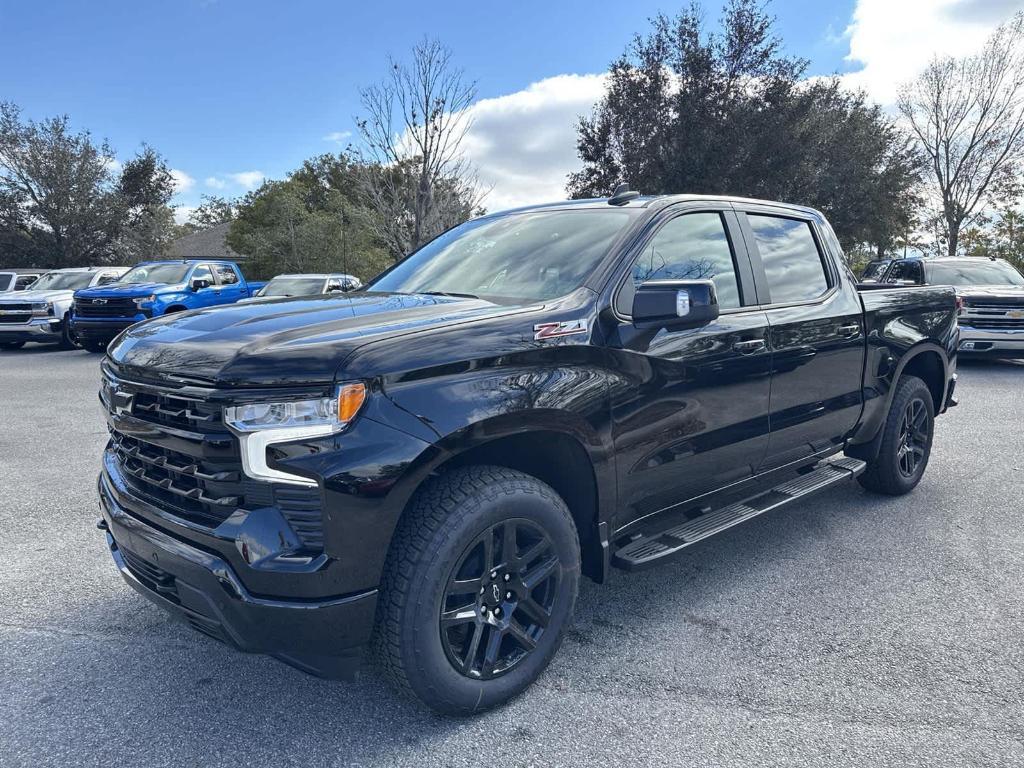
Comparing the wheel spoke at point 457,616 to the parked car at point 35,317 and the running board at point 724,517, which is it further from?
the parked car at point 35,317

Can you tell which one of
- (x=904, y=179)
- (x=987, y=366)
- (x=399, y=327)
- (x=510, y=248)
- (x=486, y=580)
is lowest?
(x=987, y=366)

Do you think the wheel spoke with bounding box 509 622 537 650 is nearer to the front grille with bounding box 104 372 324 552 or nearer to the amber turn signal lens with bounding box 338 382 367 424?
the front grille with bounding box 104 372 324 552

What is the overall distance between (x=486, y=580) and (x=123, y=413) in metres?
1.41

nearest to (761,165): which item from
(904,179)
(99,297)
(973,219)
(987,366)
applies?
(904,179)

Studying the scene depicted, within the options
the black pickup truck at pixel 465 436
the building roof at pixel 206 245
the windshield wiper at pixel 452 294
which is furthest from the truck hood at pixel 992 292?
the building roof at pixel 206 245

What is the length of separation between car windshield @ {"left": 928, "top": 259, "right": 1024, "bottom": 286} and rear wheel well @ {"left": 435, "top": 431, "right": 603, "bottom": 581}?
1205 cm

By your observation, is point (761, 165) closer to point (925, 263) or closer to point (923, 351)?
point (925, 263)

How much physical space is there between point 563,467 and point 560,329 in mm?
554

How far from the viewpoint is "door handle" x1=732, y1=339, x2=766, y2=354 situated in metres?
3.34

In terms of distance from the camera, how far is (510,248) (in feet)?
11.2

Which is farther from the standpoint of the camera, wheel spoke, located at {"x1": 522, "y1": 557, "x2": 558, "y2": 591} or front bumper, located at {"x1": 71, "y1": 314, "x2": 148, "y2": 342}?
front bumper, located at {"x1": 71, "y1": 314, "x2": 148, "y2": 342}

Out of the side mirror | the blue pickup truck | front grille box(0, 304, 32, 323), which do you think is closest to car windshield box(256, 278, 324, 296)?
the blue pickup truck

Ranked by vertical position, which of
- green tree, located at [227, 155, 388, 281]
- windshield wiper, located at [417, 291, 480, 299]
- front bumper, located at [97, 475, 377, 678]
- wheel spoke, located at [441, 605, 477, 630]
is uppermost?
green tree, located at [227, 155, 388, 281]

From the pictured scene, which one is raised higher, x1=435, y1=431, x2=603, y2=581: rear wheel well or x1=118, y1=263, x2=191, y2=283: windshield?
x1=118, y1=263, x2=191, y2=283: windshield
